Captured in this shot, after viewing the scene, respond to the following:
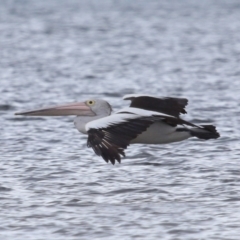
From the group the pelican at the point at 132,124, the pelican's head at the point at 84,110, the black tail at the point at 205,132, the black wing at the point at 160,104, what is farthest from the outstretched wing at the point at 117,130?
the pelican's head at the point at 84,110

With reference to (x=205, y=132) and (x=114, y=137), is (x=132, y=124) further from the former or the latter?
(x=205, y=132)

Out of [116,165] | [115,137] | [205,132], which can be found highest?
[115,137]

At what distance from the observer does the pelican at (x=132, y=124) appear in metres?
8.52

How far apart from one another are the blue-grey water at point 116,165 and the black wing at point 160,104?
63 centimetres

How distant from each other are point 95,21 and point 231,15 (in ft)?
33.0

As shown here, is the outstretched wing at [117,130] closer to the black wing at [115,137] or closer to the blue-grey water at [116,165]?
the black wing at [115,137]

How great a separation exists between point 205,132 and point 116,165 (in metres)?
1.15

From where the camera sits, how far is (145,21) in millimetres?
51125

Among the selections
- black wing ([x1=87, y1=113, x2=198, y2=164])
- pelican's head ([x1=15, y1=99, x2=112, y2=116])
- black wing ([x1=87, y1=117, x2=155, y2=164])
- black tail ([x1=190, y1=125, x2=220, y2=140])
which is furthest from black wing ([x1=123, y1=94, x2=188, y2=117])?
black wing ([x1=87, y1=117, x2=155, y2=164])

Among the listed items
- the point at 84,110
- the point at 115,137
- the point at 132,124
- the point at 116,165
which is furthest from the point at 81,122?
the point at 115,137

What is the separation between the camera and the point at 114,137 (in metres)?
8.57

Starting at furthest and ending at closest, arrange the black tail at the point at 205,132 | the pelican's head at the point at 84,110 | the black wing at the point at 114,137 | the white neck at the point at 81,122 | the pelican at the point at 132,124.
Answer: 1. the pelican's head at the point at 84,110
2. the white neck at the point at 81,122
3. the black tail at the point at 205,132
4. the pelican at the point at 132,124
5. the black wing at the point at 114,137

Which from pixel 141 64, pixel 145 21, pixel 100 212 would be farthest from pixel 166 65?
pixel 145 21

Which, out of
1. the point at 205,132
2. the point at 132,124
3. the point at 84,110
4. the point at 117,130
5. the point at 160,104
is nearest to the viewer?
the point at 117,130
